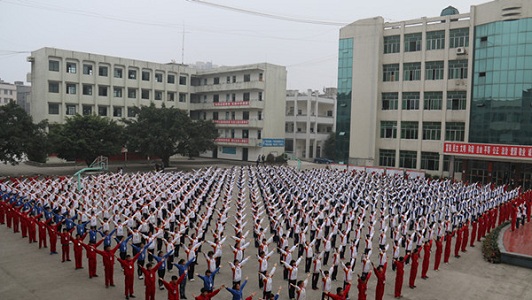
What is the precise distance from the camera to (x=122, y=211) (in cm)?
1375

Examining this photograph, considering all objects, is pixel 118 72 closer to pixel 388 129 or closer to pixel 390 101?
pixel 390 101

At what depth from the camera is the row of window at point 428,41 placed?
30.1 metres

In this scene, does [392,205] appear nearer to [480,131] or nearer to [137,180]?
[137,180]

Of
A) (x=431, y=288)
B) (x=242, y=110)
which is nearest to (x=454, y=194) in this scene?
(x=431, y=288)

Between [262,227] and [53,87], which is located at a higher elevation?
[53,87]

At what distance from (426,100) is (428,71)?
2.20m

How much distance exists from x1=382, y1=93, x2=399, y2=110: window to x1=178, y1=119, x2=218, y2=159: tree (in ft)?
46.9

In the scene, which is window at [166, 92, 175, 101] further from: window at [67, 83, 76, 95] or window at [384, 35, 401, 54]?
window at [384, 35, 401, 54]

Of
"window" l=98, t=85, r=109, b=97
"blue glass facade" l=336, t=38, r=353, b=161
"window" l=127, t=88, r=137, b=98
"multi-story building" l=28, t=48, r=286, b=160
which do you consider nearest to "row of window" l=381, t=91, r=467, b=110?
"blue glass facade" l=336, t=38, r=353, b=161

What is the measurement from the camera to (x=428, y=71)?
3180 centimetres

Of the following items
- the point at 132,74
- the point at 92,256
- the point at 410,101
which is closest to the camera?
the point at 92,256

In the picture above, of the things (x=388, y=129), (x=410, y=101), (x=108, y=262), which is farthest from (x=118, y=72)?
(x=108, y=262)

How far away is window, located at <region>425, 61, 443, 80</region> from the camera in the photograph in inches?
1228

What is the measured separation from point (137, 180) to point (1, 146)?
1002 cm
